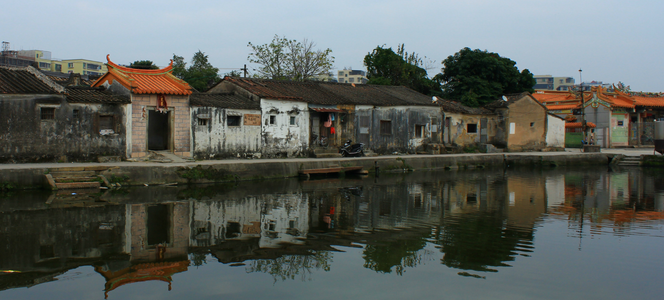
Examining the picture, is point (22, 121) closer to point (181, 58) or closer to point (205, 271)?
point (205, 271)

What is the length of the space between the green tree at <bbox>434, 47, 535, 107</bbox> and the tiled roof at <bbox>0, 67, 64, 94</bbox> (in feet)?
79.1

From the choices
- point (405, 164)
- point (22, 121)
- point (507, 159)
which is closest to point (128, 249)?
point (22, 121)

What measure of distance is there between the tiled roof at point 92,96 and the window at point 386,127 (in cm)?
1233

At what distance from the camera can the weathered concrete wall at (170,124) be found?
17.4 meters

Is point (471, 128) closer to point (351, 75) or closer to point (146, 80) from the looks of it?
point (146, 80)

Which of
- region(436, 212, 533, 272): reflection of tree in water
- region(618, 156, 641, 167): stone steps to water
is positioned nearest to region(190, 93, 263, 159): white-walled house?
region(436, 212, 533, 272): reflection of tree in water

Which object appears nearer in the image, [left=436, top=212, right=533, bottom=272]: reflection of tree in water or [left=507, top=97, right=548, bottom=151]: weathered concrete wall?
[left=436, top=212, right=533, bottom=272]: reflection of tree in water

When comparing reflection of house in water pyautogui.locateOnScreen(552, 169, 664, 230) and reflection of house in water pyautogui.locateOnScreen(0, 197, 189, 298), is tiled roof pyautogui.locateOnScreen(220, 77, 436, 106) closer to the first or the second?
reflection of house in water pyautogui.locateOnScreen(552, 169, 664, 230)

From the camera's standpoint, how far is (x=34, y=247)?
7.62m

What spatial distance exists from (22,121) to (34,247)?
30.6 feet

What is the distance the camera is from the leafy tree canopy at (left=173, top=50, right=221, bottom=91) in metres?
38.0

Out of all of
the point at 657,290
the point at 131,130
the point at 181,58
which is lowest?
the point at 657,290

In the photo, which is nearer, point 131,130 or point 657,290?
point 657,290

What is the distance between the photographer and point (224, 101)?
19.9 m
